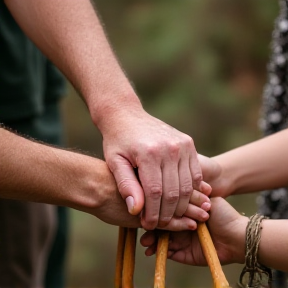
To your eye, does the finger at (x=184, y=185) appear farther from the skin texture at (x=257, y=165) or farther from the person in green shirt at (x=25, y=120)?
the person in green shirt at (x=25, y=120)

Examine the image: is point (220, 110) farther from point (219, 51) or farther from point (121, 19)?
point (121, 19)

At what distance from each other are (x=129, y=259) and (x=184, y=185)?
0.57ft

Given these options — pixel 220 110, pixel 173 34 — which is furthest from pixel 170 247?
pixel 173 34

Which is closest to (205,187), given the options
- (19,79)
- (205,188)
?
(205,188)

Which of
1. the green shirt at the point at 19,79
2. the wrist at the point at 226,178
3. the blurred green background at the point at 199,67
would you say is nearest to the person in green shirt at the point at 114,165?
the wrist at the point at 226,178

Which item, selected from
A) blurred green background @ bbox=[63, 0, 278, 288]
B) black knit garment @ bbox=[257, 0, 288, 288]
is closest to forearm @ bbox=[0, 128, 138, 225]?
black knit garment @ bbox=[257, 0, 288, 288]

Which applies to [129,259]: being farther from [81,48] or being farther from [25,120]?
[25,120]

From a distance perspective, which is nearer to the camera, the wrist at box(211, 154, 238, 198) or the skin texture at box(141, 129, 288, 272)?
the skin texture at box(141, 129, 288, 272)

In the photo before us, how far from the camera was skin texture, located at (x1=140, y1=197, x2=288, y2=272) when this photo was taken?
4.85 feet

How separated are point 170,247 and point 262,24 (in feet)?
9.53

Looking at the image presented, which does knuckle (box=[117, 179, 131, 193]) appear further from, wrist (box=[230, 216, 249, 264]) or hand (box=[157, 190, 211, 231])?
wrist (box=[230, 216, 249, 264])

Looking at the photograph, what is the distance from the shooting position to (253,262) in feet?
4.84

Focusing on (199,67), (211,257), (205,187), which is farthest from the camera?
(199,67)

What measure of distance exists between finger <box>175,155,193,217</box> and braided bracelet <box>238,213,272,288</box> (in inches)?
5.0
